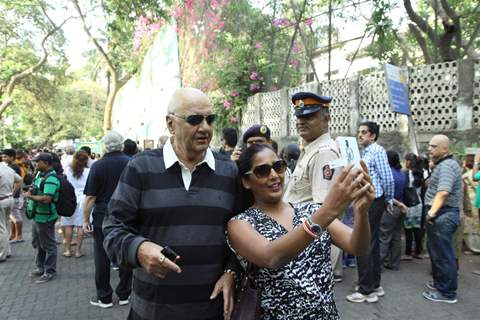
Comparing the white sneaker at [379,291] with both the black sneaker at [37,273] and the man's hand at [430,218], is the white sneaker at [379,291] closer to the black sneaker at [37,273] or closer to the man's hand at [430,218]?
the man's hand at [430,218]

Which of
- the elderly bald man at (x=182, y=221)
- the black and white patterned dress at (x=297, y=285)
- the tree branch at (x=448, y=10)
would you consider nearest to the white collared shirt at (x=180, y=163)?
the elderly bald man at (x=182, y=221)

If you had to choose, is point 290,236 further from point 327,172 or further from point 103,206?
point 103,206

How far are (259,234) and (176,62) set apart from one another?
11.1m

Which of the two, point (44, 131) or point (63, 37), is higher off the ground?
point (63, 37)

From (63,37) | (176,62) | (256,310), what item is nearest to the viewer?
(256,310)


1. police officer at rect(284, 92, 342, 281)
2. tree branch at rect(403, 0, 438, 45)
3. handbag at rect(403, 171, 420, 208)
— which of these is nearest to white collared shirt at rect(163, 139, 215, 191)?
police officer at rect(284, 92, 342, 281)

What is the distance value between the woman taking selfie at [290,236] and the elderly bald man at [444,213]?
117 inches

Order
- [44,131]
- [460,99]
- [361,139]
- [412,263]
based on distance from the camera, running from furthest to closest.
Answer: [44,131] < [460,99] < [412,263] < [361,139]

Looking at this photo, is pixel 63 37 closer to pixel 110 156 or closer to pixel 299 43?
pixel 299 43

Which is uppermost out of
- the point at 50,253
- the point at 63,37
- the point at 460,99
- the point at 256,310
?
the point at 63,37

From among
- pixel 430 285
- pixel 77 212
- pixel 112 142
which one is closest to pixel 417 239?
pixel 430 285

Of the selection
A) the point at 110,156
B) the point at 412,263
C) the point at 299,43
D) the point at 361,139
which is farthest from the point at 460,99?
the point at 299,43

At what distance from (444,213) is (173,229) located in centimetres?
378

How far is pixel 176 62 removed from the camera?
1224 cm
